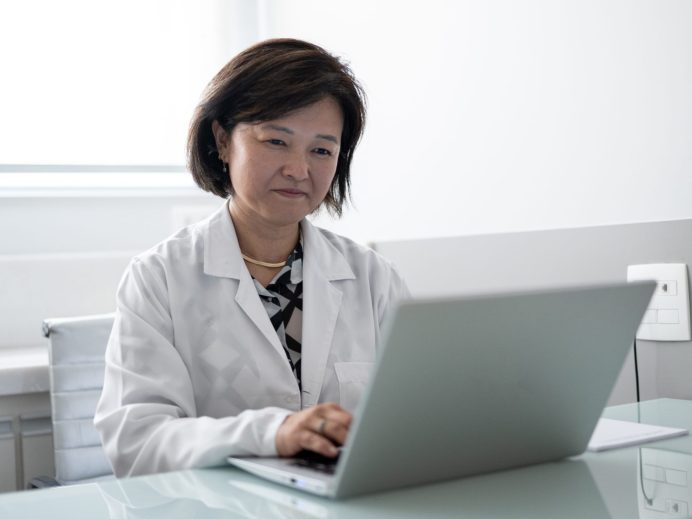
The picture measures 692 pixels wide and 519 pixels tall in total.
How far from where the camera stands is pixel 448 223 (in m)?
2.18

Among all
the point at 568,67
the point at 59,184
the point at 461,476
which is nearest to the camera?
the point at 461,476

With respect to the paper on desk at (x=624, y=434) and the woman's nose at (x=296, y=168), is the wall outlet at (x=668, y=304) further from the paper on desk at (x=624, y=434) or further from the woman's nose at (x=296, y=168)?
the woman's nose at (x=296, y=168)

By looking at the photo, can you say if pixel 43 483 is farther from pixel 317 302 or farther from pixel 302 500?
pixel 302 500

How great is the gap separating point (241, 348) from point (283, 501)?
63 cm

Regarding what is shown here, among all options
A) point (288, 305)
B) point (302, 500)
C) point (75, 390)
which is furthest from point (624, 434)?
point (75, 390)

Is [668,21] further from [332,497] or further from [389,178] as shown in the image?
[332,497]

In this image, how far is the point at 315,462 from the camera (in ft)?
3.18

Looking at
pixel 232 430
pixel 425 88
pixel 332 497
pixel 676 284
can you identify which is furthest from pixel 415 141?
pixel 332 497

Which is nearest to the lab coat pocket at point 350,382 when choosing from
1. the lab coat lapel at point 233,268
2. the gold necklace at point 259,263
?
the lab coat lapel at point 233,268

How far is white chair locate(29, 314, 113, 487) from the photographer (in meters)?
1.90

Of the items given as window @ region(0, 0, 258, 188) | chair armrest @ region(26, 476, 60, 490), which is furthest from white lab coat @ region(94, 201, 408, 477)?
window @ region(0, 0, 258, 188)

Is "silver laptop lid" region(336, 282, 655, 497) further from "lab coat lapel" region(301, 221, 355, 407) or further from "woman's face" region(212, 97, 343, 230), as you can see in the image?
"woman's face" region(212, 97, 343, 230)

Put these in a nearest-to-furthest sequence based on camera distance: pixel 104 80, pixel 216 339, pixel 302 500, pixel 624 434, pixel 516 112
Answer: pixel 302 500 → pixel 624 434 → pixel 216 339 → pixel 516 112 → pixel 104 80

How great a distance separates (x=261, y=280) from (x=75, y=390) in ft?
1.81
